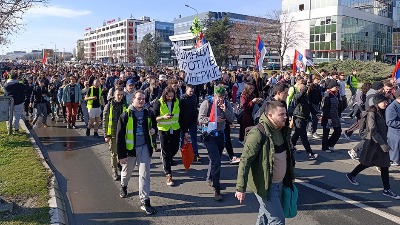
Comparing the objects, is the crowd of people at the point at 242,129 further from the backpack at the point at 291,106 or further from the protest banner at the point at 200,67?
the protest banner at the point at 200,67

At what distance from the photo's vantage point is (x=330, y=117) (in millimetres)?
9859

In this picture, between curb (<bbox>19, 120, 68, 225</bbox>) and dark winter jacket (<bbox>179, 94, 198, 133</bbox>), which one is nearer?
curb (<bbox>19, 120, 68, 225</bbox>)

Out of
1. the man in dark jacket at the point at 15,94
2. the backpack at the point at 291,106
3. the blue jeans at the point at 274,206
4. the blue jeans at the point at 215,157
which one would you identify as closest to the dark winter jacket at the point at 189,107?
the blue jeans at the point at 215,157

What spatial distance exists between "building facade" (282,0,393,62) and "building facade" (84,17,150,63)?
210 ft

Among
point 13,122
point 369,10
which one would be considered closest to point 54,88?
point 13,122

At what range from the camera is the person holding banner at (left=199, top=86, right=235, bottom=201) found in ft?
20.7

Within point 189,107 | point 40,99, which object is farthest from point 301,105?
point 40,99

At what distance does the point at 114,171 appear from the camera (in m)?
7.54

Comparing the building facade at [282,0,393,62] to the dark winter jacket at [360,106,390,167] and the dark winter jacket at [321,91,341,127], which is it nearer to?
the dark winter jacket at [321,91,341,127]

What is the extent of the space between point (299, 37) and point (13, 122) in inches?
2382

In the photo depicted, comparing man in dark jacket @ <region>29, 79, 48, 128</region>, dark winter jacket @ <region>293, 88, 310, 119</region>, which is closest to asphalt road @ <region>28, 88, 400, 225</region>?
dark winter jacket @ <region>293, 88, 310, 119</region>

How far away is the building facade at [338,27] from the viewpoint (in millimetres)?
62125

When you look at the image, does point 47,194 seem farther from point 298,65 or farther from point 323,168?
point 298,65

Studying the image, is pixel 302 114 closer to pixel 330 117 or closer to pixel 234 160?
pixel 330 117
